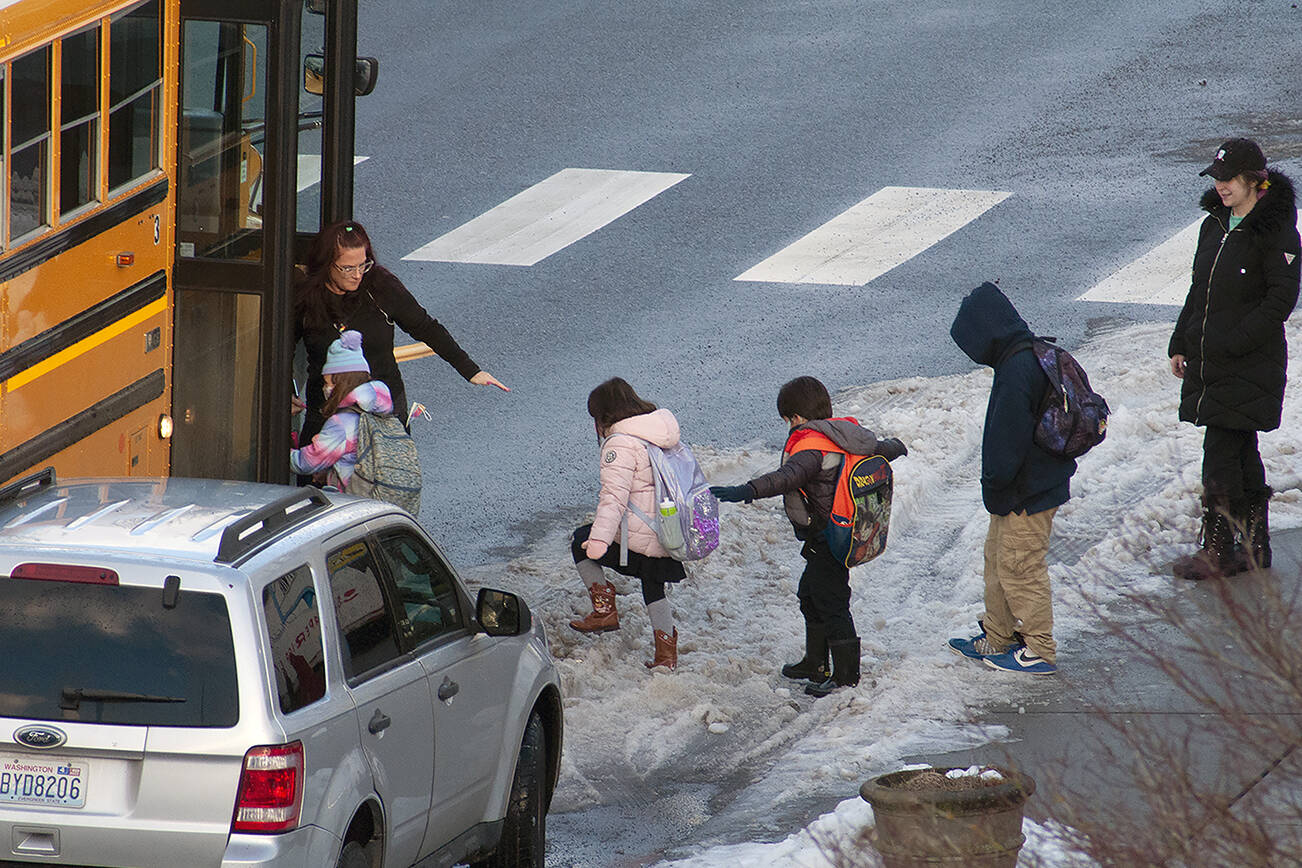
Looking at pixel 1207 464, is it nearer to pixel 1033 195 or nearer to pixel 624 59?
pixel 1033 195

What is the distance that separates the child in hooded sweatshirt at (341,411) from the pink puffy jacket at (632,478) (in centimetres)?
107

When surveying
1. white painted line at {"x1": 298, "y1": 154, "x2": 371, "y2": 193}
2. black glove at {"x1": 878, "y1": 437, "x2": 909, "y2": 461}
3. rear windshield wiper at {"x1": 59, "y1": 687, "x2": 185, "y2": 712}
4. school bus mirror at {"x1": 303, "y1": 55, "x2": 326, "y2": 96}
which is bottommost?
black glove at {"x1": 878, "y1": 437, "x2": 909, "y2": 461}

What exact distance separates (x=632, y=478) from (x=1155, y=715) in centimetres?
257

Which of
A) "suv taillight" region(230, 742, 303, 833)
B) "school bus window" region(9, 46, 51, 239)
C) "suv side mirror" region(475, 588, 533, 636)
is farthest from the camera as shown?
"school bus window" region(9, 46, 51, 239)

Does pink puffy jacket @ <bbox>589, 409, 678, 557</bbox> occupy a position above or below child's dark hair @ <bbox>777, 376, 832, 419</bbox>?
below

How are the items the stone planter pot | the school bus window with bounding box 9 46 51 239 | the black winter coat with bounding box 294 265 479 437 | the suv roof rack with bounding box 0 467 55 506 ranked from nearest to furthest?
the stone planter pot, the suv roof rack with bounding box 0 467 55 506, the school bus window with bounding box 9 46 51 239, the black winter coat with bounding box 294 265 479 437

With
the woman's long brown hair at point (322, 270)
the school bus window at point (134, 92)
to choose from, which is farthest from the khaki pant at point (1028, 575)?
the school bus window at point (134, 92)

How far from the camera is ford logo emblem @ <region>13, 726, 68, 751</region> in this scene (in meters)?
4.99

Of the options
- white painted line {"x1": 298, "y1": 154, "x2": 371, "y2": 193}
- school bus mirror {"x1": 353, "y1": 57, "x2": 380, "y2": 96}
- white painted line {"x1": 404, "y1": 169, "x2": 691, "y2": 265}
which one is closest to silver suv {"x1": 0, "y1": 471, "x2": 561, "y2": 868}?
white painted line {"x1": 298, "y1": 154, "x2": 371, "y2": 193}

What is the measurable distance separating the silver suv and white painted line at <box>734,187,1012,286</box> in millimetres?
9607

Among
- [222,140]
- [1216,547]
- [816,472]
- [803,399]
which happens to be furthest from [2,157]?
[1216,547]

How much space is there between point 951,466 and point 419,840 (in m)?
6.41

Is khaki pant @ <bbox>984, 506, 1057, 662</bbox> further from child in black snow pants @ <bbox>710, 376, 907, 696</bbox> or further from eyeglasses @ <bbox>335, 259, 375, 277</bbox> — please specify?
eyeglasses @ <bbox>335, 259, 375, 277</bbox>

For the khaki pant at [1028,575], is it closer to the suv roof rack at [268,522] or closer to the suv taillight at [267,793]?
the suv roof rack at [268,522]
